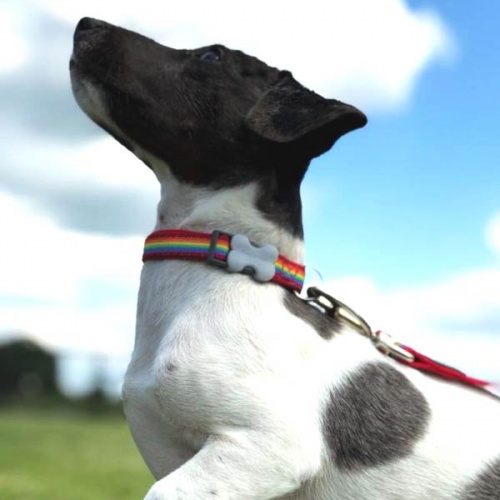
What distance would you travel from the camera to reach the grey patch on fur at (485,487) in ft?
12.5

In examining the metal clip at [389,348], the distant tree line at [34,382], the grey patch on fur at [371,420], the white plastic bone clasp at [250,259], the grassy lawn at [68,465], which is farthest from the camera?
the distant tree line at [34,382]

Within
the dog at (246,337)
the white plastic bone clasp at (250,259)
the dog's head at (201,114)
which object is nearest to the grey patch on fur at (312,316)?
the dog at (246,337)

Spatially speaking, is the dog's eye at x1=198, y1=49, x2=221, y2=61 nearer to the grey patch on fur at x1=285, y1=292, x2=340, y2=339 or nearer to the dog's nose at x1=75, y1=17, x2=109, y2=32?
the dog's nose at x1=75, y1=17, x2=109, y2=32

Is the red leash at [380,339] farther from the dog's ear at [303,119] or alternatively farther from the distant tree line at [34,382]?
the distant tree line at [34,382]

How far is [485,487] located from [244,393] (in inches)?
44.1

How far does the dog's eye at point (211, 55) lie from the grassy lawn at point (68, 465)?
4.59 m

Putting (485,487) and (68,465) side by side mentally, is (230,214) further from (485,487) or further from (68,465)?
(68,465)

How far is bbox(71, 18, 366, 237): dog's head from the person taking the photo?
13.1ft

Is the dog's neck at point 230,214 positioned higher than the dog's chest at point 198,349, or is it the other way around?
the dog's neck at point 230,214

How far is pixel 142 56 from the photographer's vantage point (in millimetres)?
4203

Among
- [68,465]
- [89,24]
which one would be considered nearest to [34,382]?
[68,465]

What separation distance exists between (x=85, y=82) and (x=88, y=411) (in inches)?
1167

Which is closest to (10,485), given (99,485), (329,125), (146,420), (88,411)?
(99,485)

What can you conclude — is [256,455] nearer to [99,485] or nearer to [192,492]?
[192,492]
